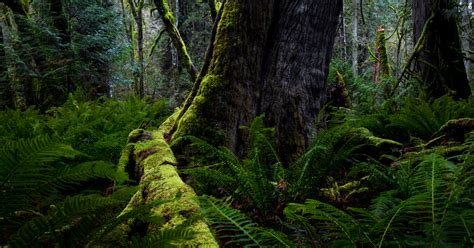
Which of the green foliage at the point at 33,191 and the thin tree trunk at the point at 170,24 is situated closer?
the green foliage at the point at 33,191

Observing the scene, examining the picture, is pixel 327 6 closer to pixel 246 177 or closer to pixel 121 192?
pixel 246 177

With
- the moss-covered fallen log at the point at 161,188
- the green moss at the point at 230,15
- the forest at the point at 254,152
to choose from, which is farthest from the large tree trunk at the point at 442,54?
the moss-covered fallen log at the point at 161,188

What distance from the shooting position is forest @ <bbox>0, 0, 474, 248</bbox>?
1554mm

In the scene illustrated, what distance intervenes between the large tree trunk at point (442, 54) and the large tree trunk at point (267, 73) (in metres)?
2.34

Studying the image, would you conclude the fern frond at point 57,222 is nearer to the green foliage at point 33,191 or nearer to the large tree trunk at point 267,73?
the green foliage at point 33,191

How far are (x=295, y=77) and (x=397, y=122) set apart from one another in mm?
1473

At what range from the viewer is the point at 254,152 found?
307cm

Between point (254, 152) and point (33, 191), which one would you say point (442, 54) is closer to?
point (254, 152)

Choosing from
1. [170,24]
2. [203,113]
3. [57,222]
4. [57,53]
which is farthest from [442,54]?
[57,53]

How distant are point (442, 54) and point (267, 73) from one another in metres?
3.48

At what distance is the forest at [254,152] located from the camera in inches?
61.2

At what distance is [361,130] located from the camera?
393 cm

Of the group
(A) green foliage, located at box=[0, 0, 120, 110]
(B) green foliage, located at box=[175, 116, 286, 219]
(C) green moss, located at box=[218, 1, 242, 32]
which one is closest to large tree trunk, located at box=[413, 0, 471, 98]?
(C) green moss, located at box=[218, 1, 242, 32]

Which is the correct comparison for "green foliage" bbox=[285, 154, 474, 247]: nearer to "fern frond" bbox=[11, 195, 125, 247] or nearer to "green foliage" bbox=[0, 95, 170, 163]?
"fern frond" bbox=[11, 195, 125, 247]
